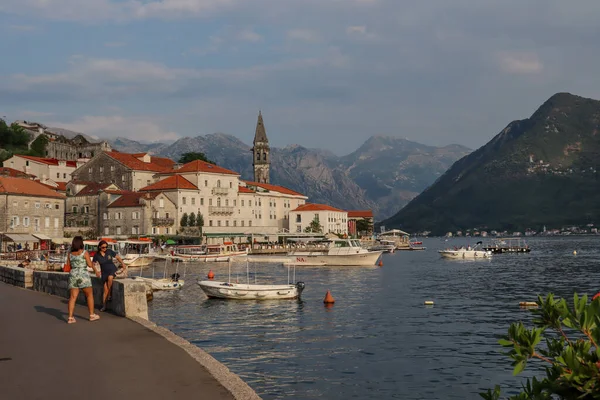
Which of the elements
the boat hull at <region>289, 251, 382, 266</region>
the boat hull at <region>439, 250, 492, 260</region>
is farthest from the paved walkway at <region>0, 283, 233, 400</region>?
the boat hull at <region>439, 250, 492, 260</region>

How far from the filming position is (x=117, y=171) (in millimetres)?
121062

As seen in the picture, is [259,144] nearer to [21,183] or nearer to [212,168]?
[212,168]

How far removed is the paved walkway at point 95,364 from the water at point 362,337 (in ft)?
15.9

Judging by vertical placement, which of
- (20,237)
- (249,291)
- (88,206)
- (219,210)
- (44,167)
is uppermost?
(44,167)

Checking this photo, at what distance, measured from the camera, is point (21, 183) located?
3541 inches

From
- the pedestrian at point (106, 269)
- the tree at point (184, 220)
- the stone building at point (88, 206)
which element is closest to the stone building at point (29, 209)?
the stone building at point (88, 206)

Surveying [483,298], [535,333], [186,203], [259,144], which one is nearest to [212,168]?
[186,203]

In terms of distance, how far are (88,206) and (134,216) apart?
9474 mm

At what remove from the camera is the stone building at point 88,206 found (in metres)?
111

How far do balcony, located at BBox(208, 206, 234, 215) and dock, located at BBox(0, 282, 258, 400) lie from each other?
348ft

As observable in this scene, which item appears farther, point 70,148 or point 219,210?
point 70,148

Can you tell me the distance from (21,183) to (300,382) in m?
82.0

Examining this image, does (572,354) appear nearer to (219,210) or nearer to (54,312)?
(54,312)

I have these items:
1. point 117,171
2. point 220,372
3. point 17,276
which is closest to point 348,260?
point 117,171
